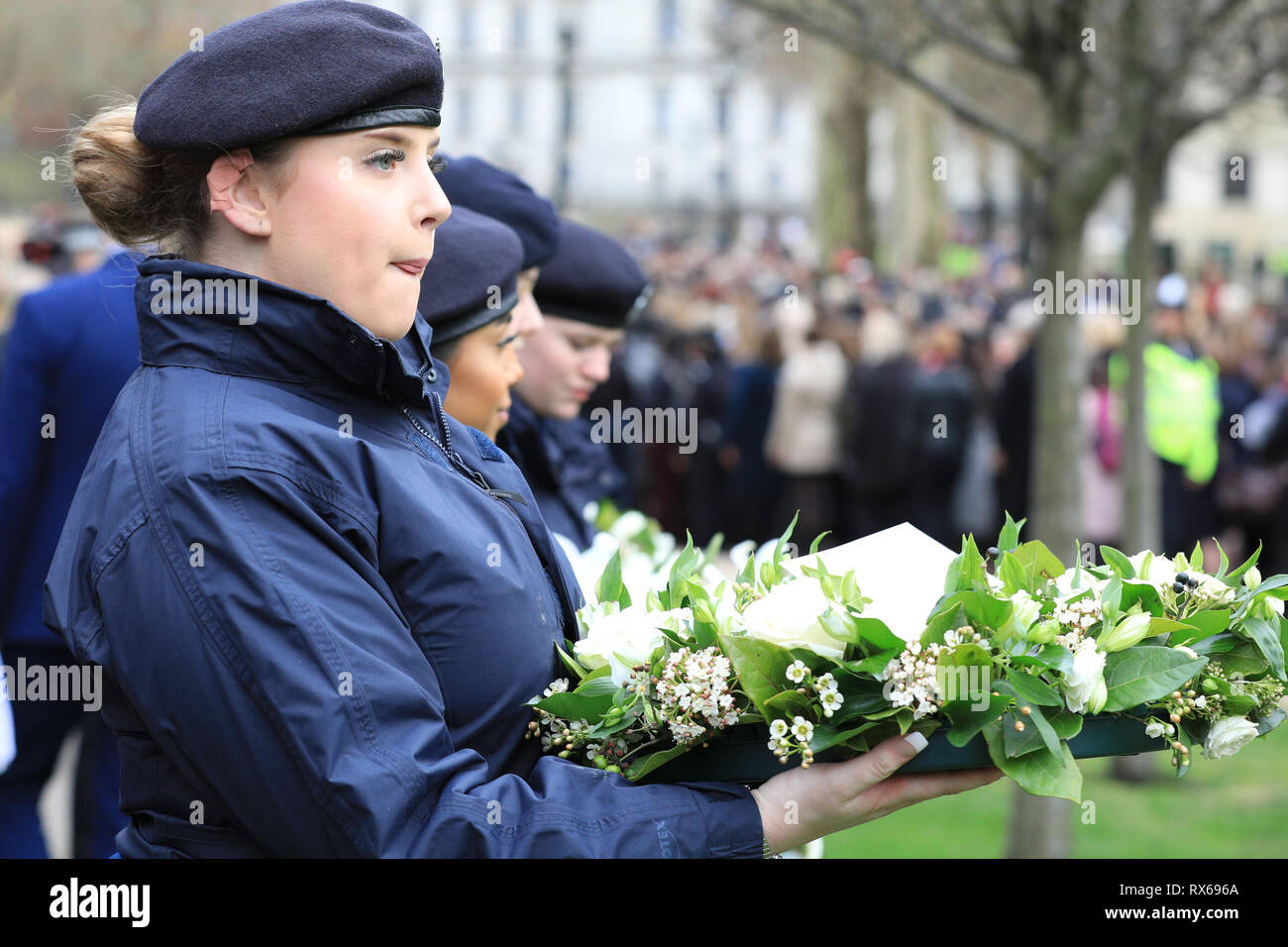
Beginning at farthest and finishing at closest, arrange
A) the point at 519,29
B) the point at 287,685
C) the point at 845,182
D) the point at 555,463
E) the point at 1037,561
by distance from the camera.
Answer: the point at 519,29, the point at 845,182, the point at 555,463, the point at 1037,561, the point at 287,685

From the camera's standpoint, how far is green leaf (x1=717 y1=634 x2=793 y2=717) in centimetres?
201

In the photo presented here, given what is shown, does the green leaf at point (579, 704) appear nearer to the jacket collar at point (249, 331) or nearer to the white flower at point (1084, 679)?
the jacket collar at point (249, 331)

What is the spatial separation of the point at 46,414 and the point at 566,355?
4.90 feet

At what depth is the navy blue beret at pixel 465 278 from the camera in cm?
302

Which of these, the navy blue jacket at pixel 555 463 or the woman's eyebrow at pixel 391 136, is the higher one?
the woman's eyebrow at pixel 391 136

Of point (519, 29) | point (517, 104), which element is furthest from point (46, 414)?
point (517, 104)

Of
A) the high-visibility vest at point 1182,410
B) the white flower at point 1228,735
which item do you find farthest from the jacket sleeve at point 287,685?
the high-visibility vest at point 1182,410

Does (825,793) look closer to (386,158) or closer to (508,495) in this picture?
(508,495)

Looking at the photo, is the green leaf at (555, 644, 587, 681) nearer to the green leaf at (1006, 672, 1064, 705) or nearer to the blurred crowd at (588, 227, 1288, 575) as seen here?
the green leaf at (1006, 672, 1064, 705)

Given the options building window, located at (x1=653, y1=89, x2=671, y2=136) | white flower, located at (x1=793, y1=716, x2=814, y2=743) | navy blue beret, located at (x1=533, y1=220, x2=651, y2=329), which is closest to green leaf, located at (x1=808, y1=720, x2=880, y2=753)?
white flower, located at (x1=793, y1=716, x2=814, y2=743)

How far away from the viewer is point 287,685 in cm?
173

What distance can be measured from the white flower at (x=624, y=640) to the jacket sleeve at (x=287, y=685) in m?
0.31

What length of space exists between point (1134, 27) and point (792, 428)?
603cm
